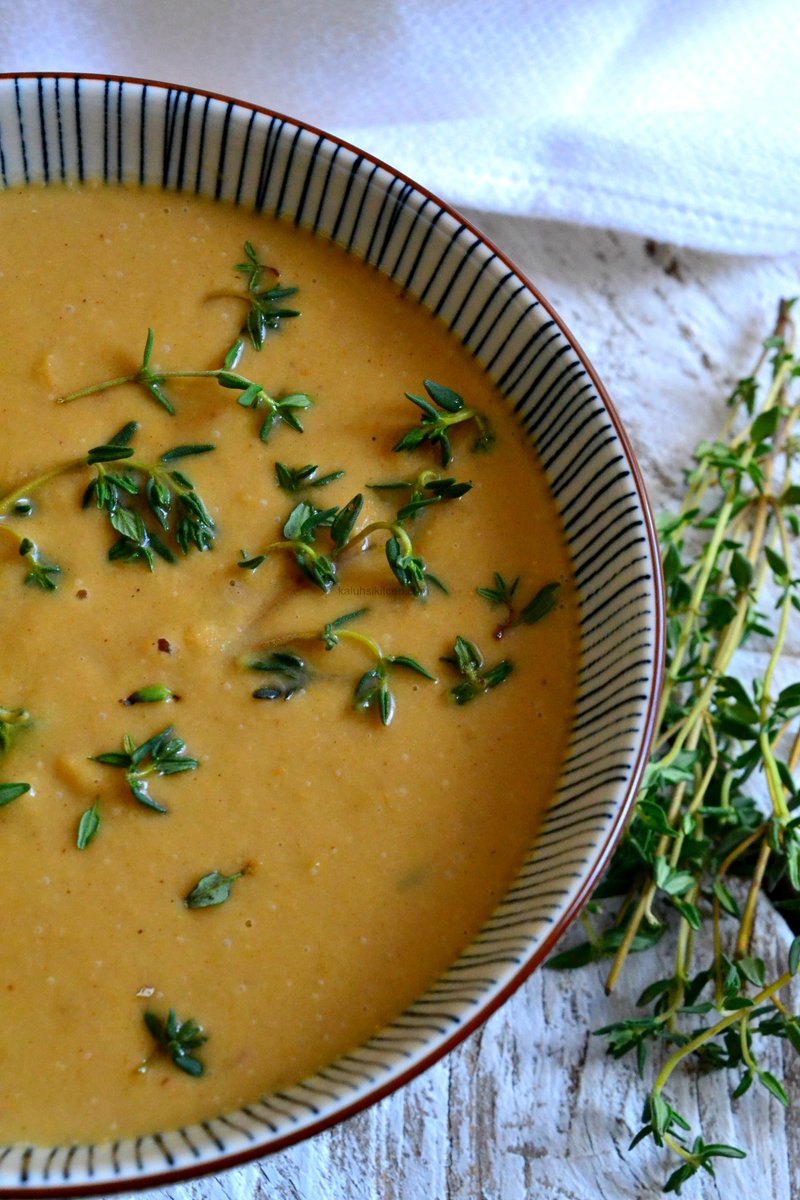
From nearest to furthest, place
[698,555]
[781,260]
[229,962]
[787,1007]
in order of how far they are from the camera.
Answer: [229,962] → [787,1007] → [698,555] → [781,260]

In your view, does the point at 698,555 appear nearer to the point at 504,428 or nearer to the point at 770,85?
the point at 504,428

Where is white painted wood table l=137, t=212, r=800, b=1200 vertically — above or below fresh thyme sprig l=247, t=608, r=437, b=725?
below

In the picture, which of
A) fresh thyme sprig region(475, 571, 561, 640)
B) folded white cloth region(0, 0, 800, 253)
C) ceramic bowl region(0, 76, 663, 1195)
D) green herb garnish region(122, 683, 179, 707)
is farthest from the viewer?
folded white cloth region(0, 0, 800, 253)

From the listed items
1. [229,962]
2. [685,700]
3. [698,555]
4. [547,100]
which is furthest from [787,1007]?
[547,100]

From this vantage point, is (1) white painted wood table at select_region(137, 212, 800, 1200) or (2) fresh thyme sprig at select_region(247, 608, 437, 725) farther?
(1) white painted wood table at select_region(137, 212, 800, 1200)

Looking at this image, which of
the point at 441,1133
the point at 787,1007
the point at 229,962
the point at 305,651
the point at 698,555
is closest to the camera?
the point at 229,962

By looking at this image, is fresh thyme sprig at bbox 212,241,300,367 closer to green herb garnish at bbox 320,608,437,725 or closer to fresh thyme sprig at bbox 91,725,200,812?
green herb garnish at bbox 320,608,437,725

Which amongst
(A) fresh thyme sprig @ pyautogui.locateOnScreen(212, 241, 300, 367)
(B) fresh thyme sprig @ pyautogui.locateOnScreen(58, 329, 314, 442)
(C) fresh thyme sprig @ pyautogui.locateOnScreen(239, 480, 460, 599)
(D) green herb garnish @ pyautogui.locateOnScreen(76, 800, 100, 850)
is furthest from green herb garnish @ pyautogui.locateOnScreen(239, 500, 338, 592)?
(D) green herb garnish @ pyautogui.locateOnScreen(76, 800, 100, 850)

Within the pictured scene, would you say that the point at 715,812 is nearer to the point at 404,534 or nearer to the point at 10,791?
the point at 404,534
